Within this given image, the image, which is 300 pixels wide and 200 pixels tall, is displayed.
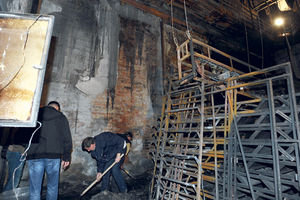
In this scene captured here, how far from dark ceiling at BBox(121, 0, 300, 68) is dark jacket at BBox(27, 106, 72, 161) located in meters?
5.40

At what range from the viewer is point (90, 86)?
17.7ft

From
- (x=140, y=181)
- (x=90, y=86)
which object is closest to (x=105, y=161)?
(x=140, y=181)

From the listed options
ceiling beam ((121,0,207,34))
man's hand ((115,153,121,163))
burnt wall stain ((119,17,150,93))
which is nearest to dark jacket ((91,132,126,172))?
man's hand ((115,153,121,163))

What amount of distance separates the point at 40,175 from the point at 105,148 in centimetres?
151

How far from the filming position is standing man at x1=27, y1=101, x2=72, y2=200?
320 centimetres

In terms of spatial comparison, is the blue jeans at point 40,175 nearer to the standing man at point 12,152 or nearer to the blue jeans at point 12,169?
the standing man at point 12,152

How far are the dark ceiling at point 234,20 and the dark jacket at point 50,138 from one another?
5400 millimetres

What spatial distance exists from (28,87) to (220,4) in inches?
361

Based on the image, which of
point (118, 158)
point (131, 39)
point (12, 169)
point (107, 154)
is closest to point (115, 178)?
point (118, 158)

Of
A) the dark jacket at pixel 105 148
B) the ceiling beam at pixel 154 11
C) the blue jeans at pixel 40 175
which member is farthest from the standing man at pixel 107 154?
the ceiling beam at pixel 154 11

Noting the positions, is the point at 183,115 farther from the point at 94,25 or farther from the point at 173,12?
the point at 173,12

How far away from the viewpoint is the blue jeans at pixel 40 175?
319 cm

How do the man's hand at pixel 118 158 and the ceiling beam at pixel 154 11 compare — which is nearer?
the man's hand at pixel 118 158

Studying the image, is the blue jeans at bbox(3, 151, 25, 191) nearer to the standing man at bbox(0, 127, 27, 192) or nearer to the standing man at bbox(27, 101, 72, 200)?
the standing man at bbox(0, 127, 27, 192)
